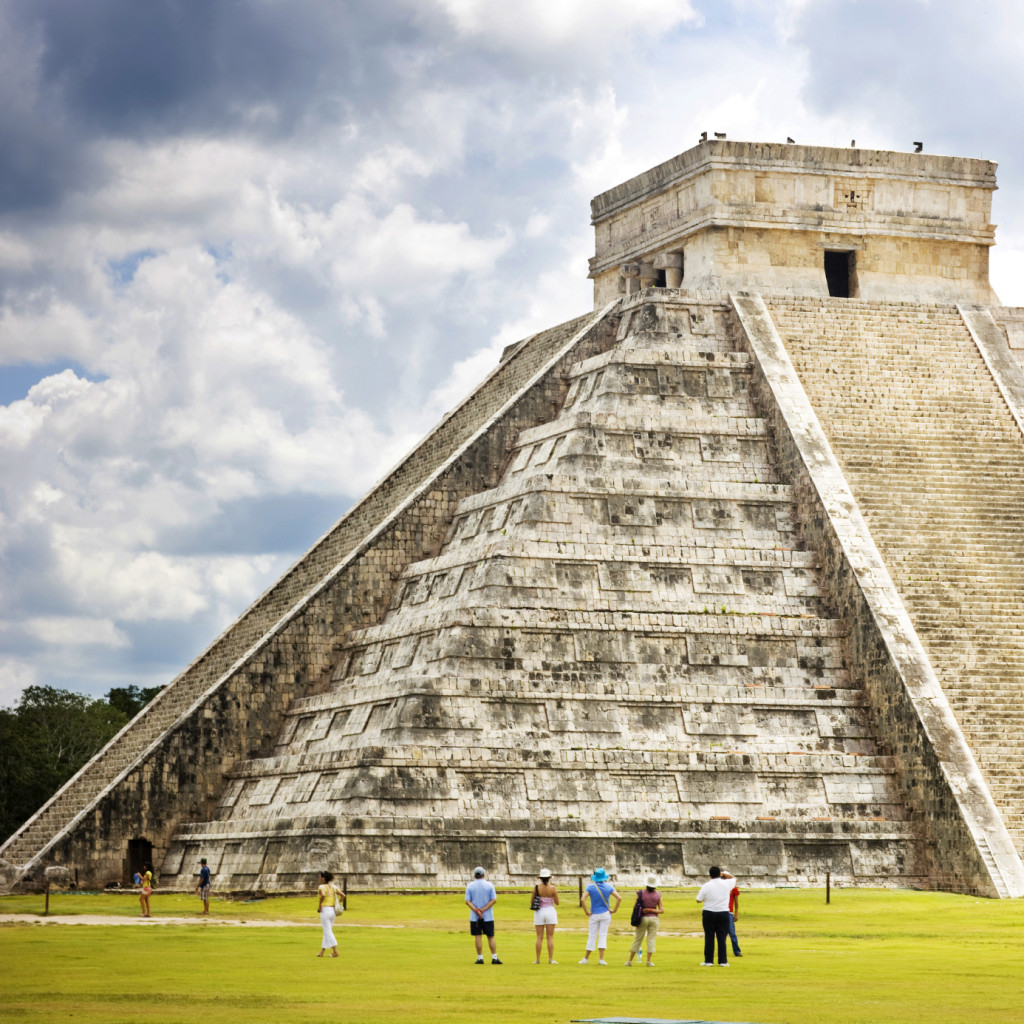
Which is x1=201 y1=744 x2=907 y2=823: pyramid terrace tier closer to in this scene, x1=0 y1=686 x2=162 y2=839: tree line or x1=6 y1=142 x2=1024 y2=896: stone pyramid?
x1=6 y1=142 x2=1024 y2=896: stone pyramid

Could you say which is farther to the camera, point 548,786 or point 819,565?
point 819,565

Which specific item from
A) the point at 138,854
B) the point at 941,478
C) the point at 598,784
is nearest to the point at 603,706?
the point at 598,784

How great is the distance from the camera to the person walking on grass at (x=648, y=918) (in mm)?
16016

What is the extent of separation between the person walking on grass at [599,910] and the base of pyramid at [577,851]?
7.15 meters

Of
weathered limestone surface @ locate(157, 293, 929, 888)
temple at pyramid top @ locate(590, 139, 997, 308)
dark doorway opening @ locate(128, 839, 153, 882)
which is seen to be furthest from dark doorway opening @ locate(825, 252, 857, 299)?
dark doorway opening @ locate(128, 839, 153, 882)

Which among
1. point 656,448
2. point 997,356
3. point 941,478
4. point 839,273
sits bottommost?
point 941,478

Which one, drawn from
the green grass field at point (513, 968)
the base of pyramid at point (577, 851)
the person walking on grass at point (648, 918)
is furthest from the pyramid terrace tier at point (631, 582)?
the person walking on grass at point (648, 918)

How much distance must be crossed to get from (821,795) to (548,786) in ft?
12.6

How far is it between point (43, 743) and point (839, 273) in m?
23.3

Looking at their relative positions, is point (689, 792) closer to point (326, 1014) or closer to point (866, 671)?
point (866, 671)

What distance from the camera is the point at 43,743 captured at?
44.4 m

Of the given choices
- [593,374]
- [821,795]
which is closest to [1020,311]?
[593,374]

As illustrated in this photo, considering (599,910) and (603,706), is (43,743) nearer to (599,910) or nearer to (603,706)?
(603,706)

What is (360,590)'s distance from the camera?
2975 cm
